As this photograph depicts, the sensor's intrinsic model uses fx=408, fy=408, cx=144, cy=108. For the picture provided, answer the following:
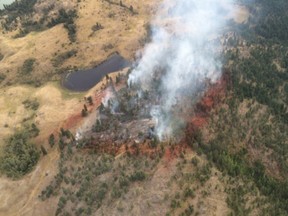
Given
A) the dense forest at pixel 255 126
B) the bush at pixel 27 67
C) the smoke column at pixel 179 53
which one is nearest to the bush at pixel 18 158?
the smoke column at pixel 179 53

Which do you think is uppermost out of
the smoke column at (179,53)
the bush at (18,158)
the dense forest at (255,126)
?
the smoke column at (179,53)

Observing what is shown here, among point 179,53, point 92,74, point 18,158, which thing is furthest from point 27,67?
point 179,53

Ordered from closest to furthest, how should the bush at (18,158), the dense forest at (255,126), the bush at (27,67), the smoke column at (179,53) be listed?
the dense forest at (255,126)
the bush at (18,158)
the smoke column at (179,53)
the bush at (27,67)

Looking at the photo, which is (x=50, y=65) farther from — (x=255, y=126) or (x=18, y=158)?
(x=255, y=126)

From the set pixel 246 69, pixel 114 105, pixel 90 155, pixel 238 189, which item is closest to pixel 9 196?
pixel 90 155

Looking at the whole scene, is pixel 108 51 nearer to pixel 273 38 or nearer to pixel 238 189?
pixel 273 38

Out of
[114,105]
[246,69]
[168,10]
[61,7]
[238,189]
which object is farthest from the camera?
[61,7]

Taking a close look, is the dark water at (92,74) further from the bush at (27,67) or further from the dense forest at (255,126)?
the dense forest at (255,126)
